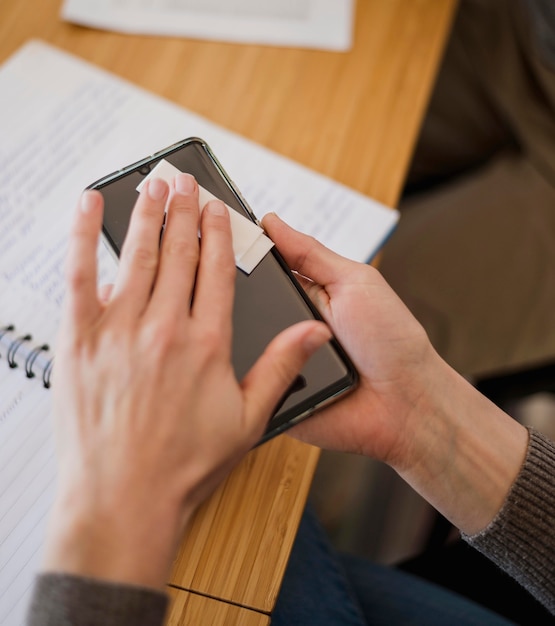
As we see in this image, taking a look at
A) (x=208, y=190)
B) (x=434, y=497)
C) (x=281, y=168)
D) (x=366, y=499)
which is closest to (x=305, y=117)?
(x=281, y=168)

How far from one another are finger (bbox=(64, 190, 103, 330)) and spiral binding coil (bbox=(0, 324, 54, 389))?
133 mm

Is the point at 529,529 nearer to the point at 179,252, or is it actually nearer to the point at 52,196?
the point at 179,252

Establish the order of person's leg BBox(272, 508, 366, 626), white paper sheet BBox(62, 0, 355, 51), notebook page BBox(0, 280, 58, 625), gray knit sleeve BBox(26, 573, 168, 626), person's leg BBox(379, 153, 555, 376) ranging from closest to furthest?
gray knit sleeve BBox(26, 573, 168, 626) < notebook page BBox(0, 280, 58, 625) < person's leg BBox(272, 508, 366, 626) < white paper sheet BBox(62, 0, 355, 51) < person's leg BBox(379, 153, 555, 376)

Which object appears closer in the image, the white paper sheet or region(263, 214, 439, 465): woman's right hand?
region(263, 214, 439, 465): woman's right hand

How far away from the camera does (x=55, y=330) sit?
498 millimetres

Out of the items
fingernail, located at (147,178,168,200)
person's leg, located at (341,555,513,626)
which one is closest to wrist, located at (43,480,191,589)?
fingernail, located at (147,178,168,200)

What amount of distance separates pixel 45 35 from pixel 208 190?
A: 386 mm

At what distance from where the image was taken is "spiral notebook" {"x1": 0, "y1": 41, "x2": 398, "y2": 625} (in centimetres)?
46

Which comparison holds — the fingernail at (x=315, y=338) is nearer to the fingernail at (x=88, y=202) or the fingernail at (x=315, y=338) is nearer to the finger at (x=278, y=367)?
the finger at (x=278, y=367)

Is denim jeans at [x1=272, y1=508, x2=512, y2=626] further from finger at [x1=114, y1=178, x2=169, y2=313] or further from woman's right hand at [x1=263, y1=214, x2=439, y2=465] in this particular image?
finger at [x1=114, y1=178, x2=169, y2=313]

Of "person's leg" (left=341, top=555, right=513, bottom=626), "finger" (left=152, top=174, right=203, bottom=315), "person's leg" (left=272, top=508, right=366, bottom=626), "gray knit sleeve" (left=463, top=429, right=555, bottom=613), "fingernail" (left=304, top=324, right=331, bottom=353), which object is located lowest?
"person's leg" (left=341, top=555, right=513, bottom=626)

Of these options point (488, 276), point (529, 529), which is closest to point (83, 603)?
point (529, 529)

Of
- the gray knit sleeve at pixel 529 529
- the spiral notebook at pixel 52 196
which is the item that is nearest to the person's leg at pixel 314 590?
the gray knit sleeve at pixel 529 529

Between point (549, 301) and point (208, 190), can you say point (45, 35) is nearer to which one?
point (208, 190)
